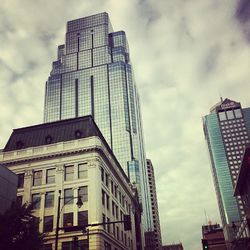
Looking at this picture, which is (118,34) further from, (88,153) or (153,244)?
(88,153)

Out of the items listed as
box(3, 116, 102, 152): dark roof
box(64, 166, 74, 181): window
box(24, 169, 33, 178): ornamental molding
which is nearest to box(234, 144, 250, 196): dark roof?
box(3, 116, 102, 152): dark roof

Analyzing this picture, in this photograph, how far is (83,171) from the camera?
51406 millimetres

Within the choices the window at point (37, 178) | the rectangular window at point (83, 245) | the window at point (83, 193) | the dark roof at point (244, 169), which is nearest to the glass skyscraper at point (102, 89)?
the dark roof at point (244, 169)

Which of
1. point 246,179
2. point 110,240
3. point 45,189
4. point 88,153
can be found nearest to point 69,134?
point 88,153

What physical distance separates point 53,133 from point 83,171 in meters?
10.9

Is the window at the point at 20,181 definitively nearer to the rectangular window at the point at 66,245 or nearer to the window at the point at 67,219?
the window at the point at 67,219

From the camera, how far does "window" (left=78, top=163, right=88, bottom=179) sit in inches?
2006

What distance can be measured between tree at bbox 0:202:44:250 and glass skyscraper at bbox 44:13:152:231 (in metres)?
126

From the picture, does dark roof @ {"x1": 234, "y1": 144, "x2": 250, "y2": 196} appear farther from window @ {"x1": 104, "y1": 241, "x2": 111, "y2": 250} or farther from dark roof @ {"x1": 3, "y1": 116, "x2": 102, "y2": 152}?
window @ {"x1": 104, "y1": 241, "x2": 111, "y2": 250}

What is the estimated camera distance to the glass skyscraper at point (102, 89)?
513 feet

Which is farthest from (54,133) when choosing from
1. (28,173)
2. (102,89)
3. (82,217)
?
(102,89)

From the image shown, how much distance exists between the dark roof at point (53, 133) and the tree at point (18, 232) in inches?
1116

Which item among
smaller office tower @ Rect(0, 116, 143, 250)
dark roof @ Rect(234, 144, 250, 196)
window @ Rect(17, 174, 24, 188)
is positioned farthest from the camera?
dark roof @ Rect(234, 144, 250, 196)

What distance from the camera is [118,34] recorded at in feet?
628
